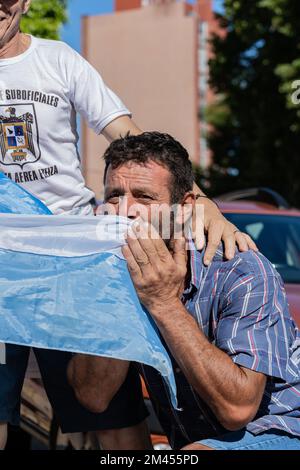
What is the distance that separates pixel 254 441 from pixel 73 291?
0.68m

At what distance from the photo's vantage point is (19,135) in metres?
2.82

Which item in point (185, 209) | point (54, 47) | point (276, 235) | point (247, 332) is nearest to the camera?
point (247, 332)

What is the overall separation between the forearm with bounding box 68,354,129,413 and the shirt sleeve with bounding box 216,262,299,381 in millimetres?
490

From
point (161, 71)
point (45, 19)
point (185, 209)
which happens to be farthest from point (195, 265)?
point (161, 71)

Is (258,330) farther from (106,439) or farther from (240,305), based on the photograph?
(106,439)

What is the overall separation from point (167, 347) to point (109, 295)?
230 mm

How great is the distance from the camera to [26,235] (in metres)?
2.44

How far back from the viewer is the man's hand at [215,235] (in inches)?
97.5

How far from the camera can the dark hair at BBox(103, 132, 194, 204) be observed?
2607 mm

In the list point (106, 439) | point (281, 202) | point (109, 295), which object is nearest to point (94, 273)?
point (109, 295)

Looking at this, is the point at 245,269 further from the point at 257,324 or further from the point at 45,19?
the point at 45,19

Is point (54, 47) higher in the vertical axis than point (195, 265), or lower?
higher

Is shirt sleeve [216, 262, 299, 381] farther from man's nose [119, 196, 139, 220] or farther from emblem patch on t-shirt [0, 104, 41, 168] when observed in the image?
emblem patch on t-shirt [0, 104, 41, 168]

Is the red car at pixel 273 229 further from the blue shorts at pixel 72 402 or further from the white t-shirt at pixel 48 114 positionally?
the white t-shirt at pixel 48 114
